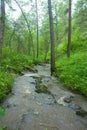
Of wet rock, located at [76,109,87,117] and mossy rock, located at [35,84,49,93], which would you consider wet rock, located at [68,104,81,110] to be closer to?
wet rock, located at [76,109,87,117]

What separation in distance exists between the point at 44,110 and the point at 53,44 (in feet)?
25.8

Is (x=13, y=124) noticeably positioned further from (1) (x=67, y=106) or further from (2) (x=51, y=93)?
(2) (x=51, y=93)

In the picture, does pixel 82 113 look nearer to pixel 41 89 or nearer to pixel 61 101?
pixel 61 101

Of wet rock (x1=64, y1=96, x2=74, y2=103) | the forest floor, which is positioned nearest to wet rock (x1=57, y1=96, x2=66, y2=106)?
the forest floor

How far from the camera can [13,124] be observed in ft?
21.2

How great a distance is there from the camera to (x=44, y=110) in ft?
25.3

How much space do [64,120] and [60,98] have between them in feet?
7.75

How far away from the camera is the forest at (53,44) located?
450 inches

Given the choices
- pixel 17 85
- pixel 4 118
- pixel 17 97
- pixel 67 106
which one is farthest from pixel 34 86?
pixel 4 118

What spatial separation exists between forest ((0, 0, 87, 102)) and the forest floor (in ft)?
2.06

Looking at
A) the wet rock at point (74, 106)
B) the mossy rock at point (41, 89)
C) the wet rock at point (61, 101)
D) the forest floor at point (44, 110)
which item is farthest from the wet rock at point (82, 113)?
the mossy rock at point (41, 89)

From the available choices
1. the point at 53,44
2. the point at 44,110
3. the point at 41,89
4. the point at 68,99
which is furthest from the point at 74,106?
the point at 53,44

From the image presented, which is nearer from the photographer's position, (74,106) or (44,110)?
(44,110)

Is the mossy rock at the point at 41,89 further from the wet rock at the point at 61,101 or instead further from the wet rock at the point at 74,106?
the wet rock at the point at 74,106
